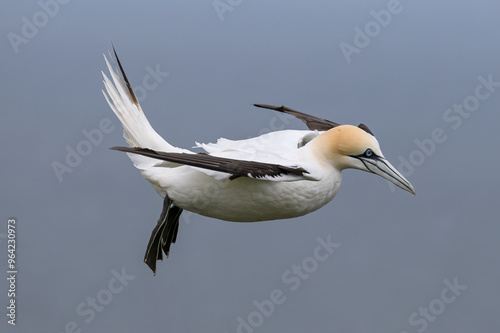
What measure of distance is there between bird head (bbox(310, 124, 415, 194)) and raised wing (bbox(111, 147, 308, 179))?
46cm

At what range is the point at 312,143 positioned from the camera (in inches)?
185

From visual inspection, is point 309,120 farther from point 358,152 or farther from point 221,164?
point 221,164

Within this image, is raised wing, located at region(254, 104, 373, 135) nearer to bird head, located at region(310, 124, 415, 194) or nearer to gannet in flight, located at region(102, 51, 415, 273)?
gannet in flight, located at region(102, 51, 415, 273)

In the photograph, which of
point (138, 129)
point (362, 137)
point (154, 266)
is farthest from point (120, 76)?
point (362, 137)

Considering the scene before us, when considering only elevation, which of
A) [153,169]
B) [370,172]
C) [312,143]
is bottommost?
[370,172]

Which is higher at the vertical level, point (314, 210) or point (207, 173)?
point (207, 173)

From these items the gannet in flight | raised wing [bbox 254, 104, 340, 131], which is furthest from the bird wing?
raised wing [bbox 254, 104, 340, 131]

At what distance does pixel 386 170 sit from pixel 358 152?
Result: 19 cm

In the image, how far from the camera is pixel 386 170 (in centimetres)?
457

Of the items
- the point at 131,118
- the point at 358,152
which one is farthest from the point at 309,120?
the point at 131,118

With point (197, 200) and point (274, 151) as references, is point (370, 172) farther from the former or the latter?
point (197, 200)

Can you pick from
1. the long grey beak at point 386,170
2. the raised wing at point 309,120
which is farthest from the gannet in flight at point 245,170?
the raised wing at point 309,120

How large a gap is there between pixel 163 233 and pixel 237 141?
73cm

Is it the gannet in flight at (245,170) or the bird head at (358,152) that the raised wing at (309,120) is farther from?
the bird head at (358,152)
